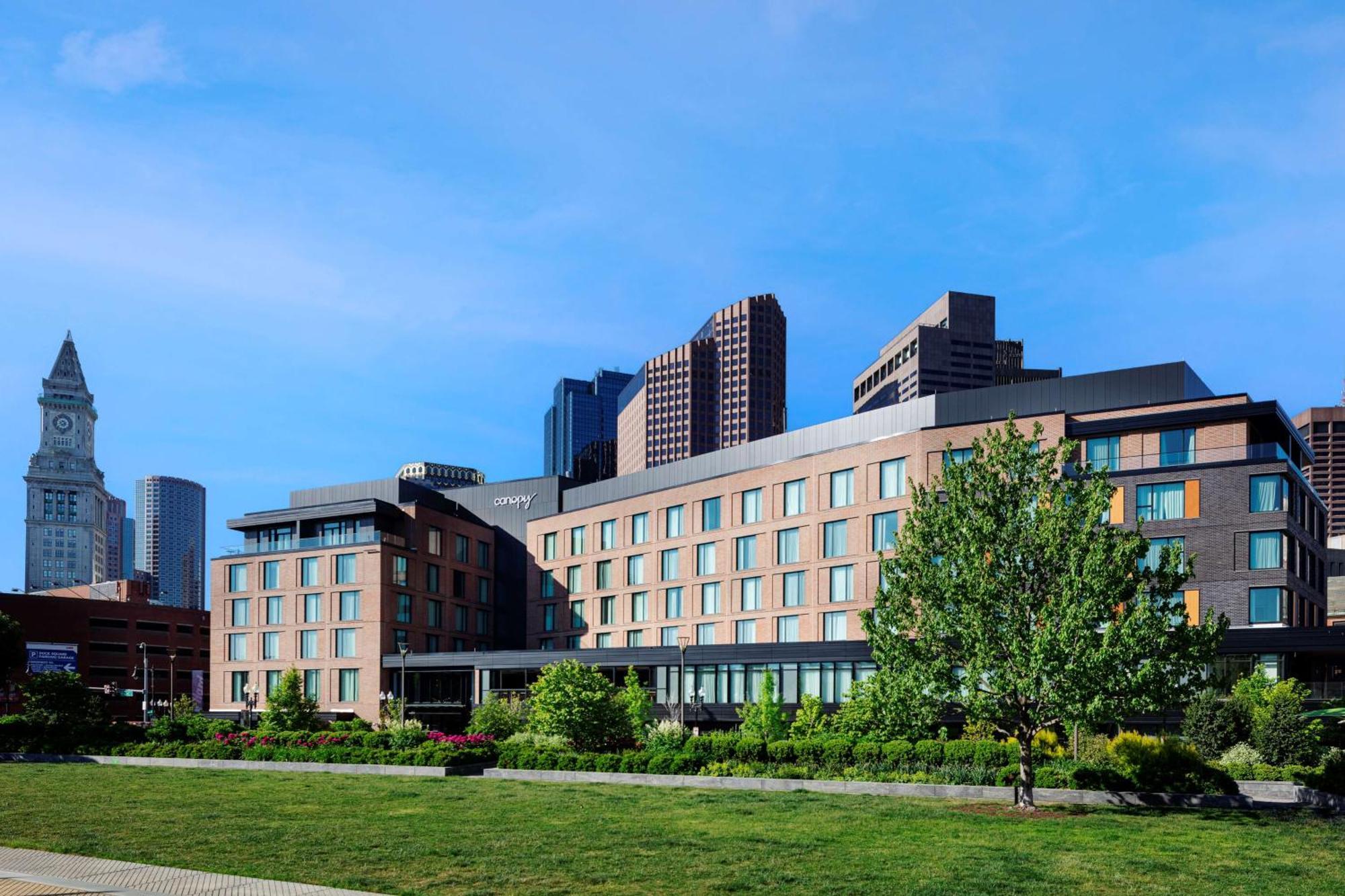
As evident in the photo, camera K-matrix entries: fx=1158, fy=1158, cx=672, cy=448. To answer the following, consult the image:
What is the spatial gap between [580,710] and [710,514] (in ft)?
131

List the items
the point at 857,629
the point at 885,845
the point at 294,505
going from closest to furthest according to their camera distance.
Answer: the point at 885,845 < the point at 857,629 < the point at 294,505

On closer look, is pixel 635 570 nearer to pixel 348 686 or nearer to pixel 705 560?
pixel 705 560

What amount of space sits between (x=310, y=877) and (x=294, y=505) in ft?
318

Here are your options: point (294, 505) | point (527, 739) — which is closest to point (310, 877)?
point (527, 739)

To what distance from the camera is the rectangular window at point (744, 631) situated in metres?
81.7

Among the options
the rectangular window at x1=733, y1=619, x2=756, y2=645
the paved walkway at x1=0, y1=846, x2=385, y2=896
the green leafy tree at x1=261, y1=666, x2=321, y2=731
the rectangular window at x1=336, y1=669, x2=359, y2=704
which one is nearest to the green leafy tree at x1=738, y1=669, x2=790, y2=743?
the rectangular window at x1=733, y1=619, x2=756, y2=645

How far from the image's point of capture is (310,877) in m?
20.0

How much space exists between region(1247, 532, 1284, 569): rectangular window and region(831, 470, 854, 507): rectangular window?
23.1 meters

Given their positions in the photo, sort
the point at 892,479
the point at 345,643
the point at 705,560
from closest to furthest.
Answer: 1. the point at 892,479
2. the point at 705,560
3. the point at 345,643

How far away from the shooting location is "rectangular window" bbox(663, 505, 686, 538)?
8881 centimetres

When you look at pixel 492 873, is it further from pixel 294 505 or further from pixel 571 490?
pixel 294 505

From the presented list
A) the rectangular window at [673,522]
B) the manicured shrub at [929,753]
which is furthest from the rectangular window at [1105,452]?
the rectangular window at [673,522]

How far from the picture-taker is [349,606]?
92938mm

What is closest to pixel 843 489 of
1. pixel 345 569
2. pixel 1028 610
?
pixel 1028 610
